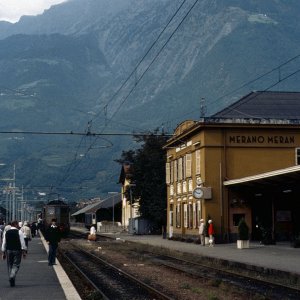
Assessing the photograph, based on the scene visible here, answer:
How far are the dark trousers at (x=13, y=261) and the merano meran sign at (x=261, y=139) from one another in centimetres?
3312

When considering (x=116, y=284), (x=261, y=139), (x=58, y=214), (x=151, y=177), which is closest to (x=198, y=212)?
(x=261, y=139)

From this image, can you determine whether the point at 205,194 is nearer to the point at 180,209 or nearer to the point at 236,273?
the point at 180,209

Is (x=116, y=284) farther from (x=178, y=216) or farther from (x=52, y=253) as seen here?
(x=178, y=216)

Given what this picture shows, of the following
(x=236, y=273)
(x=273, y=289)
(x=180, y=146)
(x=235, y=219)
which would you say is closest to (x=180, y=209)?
(x=180, y=146)

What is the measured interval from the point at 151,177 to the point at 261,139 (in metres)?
23.0

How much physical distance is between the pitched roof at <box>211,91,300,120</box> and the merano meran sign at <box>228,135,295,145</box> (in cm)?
358

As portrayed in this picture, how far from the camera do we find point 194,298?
17281 millimetres

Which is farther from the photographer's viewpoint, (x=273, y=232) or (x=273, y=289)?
(x=273, y=232)

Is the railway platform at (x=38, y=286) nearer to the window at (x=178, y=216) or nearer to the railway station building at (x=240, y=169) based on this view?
the railway station building at (x=240, y=169)

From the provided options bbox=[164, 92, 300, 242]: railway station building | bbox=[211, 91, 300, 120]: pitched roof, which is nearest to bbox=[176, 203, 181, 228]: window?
bbox=[164, 92, 300, 242]: railway station building

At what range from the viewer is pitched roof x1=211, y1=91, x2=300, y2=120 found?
57188mm

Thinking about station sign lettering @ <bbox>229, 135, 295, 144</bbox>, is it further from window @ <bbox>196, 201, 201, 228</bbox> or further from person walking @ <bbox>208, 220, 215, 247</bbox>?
person walking @ <bbox>208, 220, 215, 247</bbox>

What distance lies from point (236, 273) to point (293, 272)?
242 cm

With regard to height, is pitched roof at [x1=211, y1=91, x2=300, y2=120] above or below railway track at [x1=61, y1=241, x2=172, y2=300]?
above
